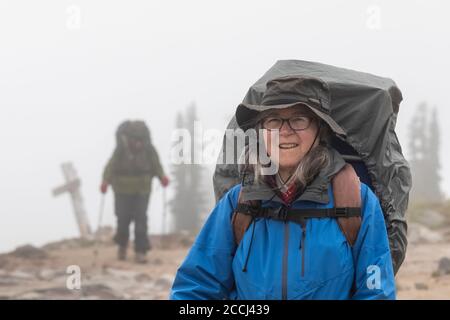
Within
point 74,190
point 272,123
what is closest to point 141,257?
point 74,190

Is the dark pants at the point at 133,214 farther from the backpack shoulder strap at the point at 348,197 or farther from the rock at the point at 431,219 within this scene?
the rock at the point at 431,219

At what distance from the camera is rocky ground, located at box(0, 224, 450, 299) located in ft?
37.6

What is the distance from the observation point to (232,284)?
141 inches

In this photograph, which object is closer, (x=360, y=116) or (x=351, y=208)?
(x=351, y=208)

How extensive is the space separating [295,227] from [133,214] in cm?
1198

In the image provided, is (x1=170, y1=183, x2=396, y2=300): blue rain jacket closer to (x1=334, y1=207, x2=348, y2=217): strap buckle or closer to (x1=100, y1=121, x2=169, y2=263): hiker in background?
(x1=334, y1=207, x2=348, y2=217): strap buckle

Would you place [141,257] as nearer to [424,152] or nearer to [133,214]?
[133,214]

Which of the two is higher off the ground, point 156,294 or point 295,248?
point 295,248

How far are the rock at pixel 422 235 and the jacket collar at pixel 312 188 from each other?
17.3 metres

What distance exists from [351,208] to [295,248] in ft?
1.10

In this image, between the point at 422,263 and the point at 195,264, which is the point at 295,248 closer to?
the point at 195,264

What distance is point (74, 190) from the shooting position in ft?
78.7

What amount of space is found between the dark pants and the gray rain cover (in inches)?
402
